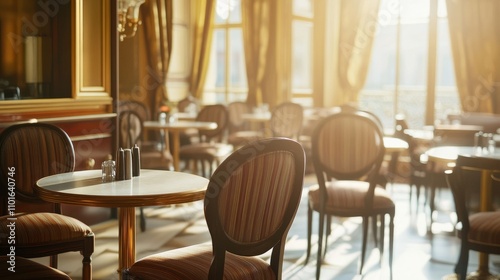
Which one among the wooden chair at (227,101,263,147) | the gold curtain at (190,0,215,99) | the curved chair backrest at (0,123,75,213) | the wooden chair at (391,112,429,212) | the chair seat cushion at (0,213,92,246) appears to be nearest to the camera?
the chair seat cushion at (0,213,92,246)

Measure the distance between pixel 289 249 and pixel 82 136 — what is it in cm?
184

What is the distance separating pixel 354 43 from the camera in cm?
878

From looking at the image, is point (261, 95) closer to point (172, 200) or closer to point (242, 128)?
point (242, 128)

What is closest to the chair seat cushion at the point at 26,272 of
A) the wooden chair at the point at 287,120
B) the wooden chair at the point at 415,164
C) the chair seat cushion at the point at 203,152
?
the chair seat cushion at the point at 203,152

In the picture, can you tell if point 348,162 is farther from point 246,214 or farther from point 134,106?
point 134,106

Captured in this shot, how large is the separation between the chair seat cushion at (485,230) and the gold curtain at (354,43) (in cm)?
580

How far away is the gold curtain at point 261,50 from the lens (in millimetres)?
8891

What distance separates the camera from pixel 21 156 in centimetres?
321

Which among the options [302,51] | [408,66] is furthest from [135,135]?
[408,66]

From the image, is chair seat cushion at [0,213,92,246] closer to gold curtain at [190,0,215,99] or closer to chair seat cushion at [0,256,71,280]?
chair seat cushion at [0,256,71,280]

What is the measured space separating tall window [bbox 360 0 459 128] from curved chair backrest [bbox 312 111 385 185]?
478 centimetres

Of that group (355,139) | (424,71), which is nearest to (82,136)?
(355,139)

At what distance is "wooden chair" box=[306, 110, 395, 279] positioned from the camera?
12.1 feet

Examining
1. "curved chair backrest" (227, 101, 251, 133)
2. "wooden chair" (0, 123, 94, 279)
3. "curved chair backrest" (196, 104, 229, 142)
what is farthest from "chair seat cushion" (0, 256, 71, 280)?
"curved chair backrest" (227, 101, 251, 133)
